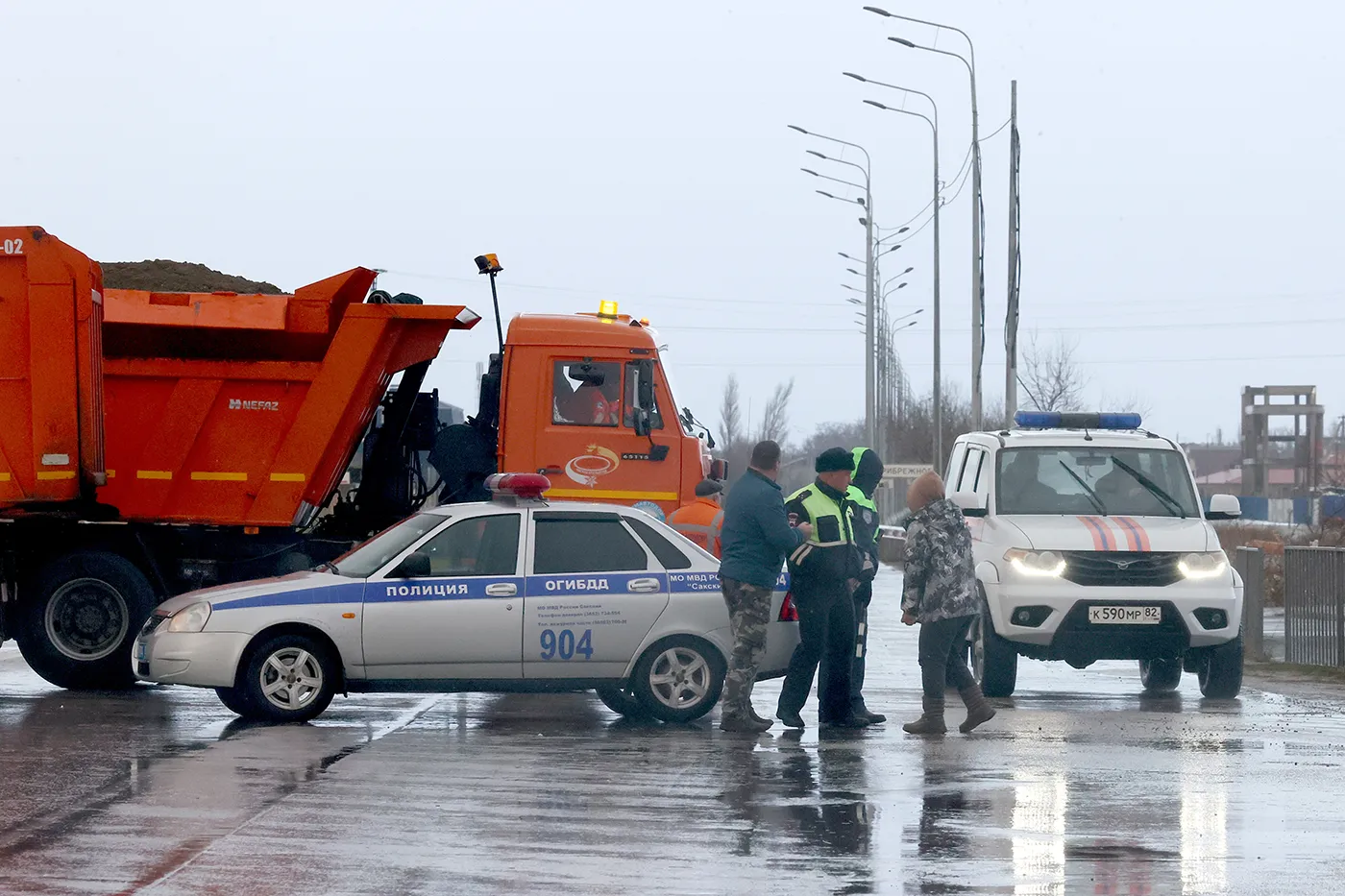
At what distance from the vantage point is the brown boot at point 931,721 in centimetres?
1132

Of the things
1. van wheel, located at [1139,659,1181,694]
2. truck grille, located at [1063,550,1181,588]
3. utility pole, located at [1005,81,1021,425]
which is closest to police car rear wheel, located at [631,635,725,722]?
truck grille, located at [1063,550,1181,588]

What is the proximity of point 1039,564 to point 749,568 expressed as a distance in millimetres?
3282

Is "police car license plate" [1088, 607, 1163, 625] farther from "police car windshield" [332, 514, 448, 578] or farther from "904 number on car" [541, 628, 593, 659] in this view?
"police car windshield" [332, 514, 448, 578]

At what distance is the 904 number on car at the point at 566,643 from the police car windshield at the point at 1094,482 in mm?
4130

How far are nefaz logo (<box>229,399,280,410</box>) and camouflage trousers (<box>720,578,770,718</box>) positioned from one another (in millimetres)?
4457

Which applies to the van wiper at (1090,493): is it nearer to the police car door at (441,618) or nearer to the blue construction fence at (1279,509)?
the police car door at (441,618)

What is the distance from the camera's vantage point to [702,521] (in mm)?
13898

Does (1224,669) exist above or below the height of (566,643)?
below

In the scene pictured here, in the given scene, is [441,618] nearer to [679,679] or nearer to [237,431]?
[679,679]

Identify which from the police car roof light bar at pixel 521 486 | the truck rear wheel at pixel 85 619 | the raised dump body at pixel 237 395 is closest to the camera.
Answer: the police car roof light bar at pixel 521 486

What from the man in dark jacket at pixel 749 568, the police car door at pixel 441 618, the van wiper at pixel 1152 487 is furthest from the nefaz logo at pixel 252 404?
the van wiper at pixel 1152 487

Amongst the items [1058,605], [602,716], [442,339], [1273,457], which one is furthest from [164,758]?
[1273,457]

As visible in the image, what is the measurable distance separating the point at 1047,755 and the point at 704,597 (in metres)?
2.54

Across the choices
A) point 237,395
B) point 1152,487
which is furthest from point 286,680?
point 1152,487
